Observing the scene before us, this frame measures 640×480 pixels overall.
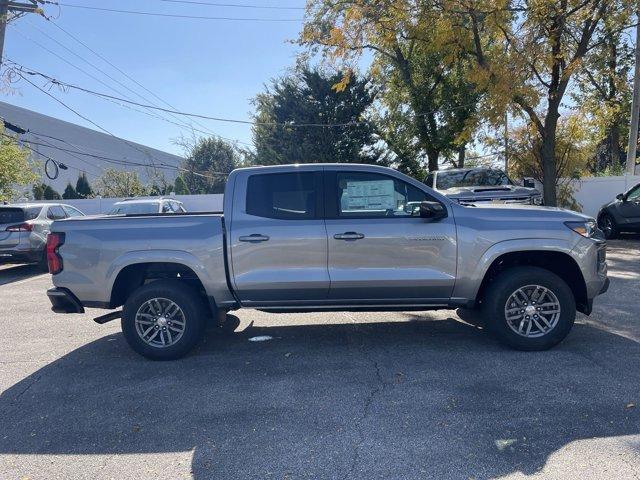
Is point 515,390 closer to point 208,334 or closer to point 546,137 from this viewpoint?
point 208,334

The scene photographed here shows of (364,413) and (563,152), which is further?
(563,152)

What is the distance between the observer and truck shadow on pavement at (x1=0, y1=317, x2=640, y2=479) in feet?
10.9

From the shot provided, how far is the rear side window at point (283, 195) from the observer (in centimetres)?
522

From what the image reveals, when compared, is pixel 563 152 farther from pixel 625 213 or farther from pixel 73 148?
pixel 73 148

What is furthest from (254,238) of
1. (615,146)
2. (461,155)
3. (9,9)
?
(615,146)

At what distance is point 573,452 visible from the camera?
3.29 m

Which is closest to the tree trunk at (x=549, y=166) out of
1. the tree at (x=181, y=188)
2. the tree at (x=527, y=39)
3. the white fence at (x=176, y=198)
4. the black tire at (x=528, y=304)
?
the tree at (x=527, y=39)

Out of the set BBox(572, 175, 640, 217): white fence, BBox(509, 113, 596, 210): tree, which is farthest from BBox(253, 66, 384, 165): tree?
BBox(572, 175, 640, 217): white fence

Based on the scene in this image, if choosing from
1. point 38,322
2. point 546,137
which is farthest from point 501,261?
point 546,137

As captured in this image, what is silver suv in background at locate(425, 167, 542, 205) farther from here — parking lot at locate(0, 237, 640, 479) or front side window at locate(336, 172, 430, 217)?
front side window at locate(336, 172, 430, 217)

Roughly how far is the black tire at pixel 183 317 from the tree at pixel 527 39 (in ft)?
36.2

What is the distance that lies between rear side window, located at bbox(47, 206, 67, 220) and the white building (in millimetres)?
20138

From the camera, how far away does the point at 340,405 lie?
13.4 feet

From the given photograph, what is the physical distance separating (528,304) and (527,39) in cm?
1097
